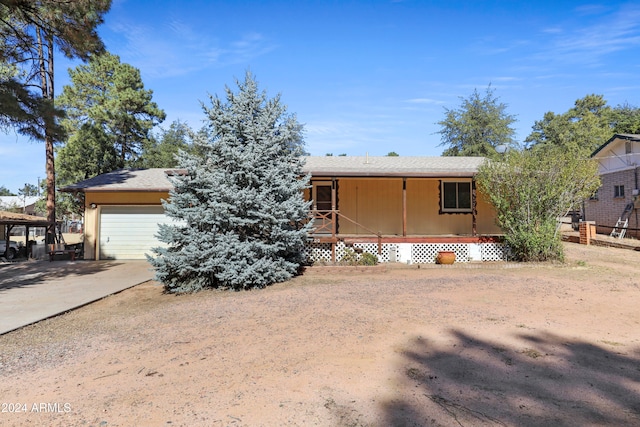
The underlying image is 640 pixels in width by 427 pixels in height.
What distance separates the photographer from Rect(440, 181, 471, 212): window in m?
14.1

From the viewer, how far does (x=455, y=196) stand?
557 inches

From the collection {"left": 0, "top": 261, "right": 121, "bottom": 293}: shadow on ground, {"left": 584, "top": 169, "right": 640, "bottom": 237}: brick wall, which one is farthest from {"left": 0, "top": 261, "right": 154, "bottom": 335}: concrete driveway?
{"left": 584, "top": 169, "right": 640, "bottom": 237}: brick wall

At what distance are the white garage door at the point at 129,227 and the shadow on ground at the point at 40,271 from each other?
0.91m

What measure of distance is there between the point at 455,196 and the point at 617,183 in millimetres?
9664

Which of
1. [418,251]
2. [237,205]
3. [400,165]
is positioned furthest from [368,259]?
[400,165]

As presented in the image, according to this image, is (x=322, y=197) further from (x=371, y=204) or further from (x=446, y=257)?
(x=446, y=257)

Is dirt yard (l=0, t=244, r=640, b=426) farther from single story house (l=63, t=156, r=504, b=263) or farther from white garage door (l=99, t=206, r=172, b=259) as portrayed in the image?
white garage door (l=99, t=206, r=172, b=259)

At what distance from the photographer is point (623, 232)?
1625 centimetres

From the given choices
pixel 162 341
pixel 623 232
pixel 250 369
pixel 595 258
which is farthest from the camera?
pixel 623 232

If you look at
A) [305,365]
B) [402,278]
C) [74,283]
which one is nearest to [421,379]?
[305,365]

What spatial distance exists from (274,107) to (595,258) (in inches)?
438

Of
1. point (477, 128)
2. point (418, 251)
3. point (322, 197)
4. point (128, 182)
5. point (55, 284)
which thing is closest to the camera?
point (55, 284)

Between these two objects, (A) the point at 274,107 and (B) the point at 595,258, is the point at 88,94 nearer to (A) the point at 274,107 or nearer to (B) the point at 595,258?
(A) the point at 274,107

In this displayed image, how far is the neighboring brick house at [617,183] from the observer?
53.6ft
